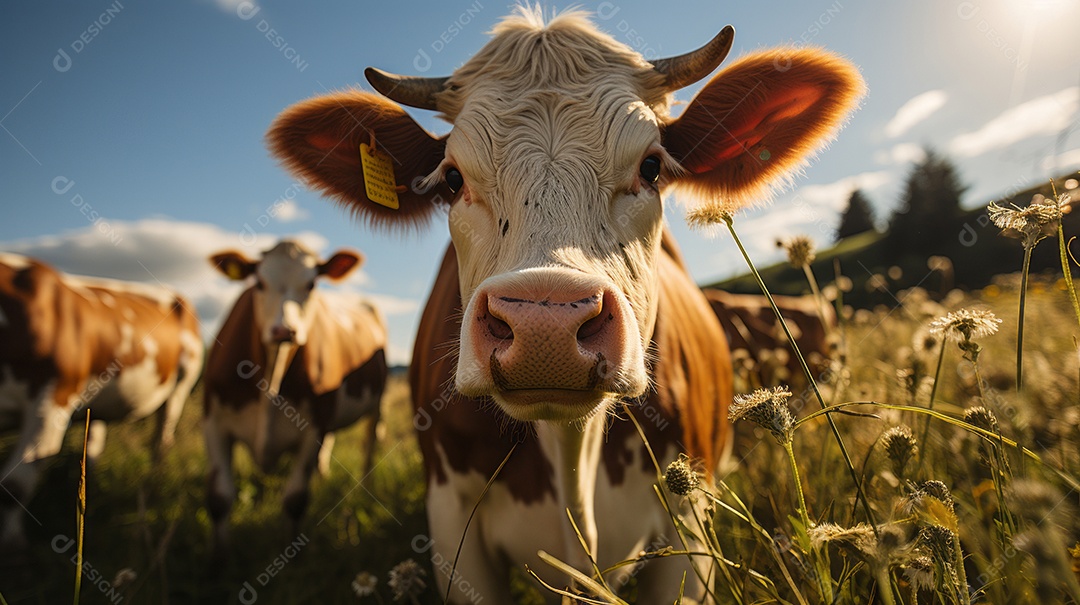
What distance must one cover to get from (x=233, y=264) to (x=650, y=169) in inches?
176

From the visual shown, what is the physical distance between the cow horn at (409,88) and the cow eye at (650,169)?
3.31 ft

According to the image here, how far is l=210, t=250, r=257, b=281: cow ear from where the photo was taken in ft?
16.5

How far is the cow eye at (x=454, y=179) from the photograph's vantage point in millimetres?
2156

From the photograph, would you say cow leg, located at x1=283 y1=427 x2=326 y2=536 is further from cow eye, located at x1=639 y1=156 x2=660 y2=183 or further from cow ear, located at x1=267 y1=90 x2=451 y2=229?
cow eye, located at x1=639 y1=156 x2=660 y2=183

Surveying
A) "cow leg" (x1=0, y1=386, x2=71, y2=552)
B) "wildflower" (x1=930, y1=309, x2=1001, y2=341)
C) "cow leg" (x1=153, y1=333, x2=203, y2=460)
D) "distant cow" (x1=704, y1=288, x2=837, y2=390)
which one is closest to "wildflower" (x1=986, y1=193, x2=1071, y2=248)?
"wildflower" (x1=930, y1=309, x2=1001, y2=341)

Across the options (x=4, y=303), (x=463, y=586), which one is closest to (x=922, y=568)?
(x=463, y=586)

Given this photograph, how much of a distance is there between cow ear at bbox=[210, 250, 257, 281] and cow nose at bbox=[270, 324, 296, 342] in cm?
108

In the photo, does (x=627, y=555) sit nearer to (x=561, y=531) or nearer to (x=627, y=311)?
(x=561, y=531)

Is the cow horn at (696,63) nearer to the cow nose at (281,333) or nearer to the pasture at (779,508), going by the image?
the pasture at (779,508)

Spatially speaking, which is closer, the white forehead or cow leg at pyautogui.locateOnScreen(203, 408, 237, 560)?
cow leg at pyautogui.locateOnScreen(203, 408, 237, 560)

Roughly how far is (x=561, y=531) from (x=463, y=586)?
0.49 metres

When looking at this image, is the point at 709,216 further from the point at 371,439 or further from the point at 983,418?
the point at 371,439

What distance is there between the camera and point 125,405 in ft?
19.5

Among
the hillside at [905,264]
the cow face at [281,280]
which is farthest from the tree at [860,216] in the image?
the cow face at [281,280]
